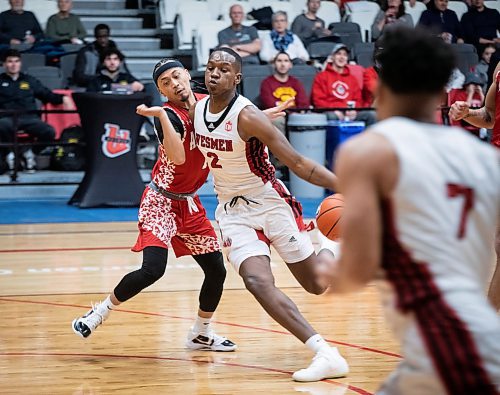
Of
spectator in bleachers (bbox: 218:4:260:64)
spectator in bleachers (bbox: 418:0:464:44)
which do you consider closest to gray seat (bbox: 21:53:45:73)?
spectator in bleachers (bbox: 218:4:260:64)

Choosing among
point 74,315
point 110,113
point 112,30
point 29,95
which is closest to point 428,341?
point 74,315

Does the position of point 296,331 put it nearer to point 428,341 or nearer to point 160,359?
point 160,359

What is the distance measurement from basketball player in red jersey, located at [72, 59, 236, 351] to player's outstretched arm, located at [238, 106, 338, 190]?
2.13ft

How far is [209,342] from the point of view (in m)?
6.22

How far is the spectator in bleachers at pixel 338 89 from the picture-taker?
537 inches

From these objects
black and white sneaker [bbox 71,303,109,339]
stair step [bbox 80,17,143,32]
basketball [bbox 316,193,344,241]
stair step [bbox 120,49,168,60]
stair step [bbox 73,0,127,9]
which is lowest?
stair step [bbox 120,49,168,60]

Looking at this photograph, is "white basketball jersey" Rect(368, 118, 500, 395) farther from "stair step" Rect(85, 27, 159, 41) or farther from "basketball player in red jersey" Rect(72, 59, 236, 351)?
"stair step" Rect(85, 27, 159, 41)

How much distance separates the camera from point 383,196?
9.05 feet

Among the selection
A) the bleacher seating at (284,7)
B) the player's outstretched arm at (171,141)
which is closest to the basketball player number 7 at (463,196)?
the player's outstretched arm at (171,141)

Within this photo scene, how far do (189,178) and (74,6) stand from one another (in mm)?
11102

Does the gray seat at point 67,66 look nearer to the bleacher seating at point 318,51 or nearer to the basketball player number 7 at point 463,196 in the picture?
the bleacher seating at point 318,51

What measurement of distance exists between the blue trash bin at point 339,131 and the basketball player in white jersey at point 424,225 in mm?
10372

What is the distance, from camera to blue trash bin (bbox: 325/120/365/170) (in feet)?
43.6

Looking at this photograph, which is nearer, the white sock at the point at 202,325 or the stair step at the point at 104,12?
the white sock at the point at 202,325
